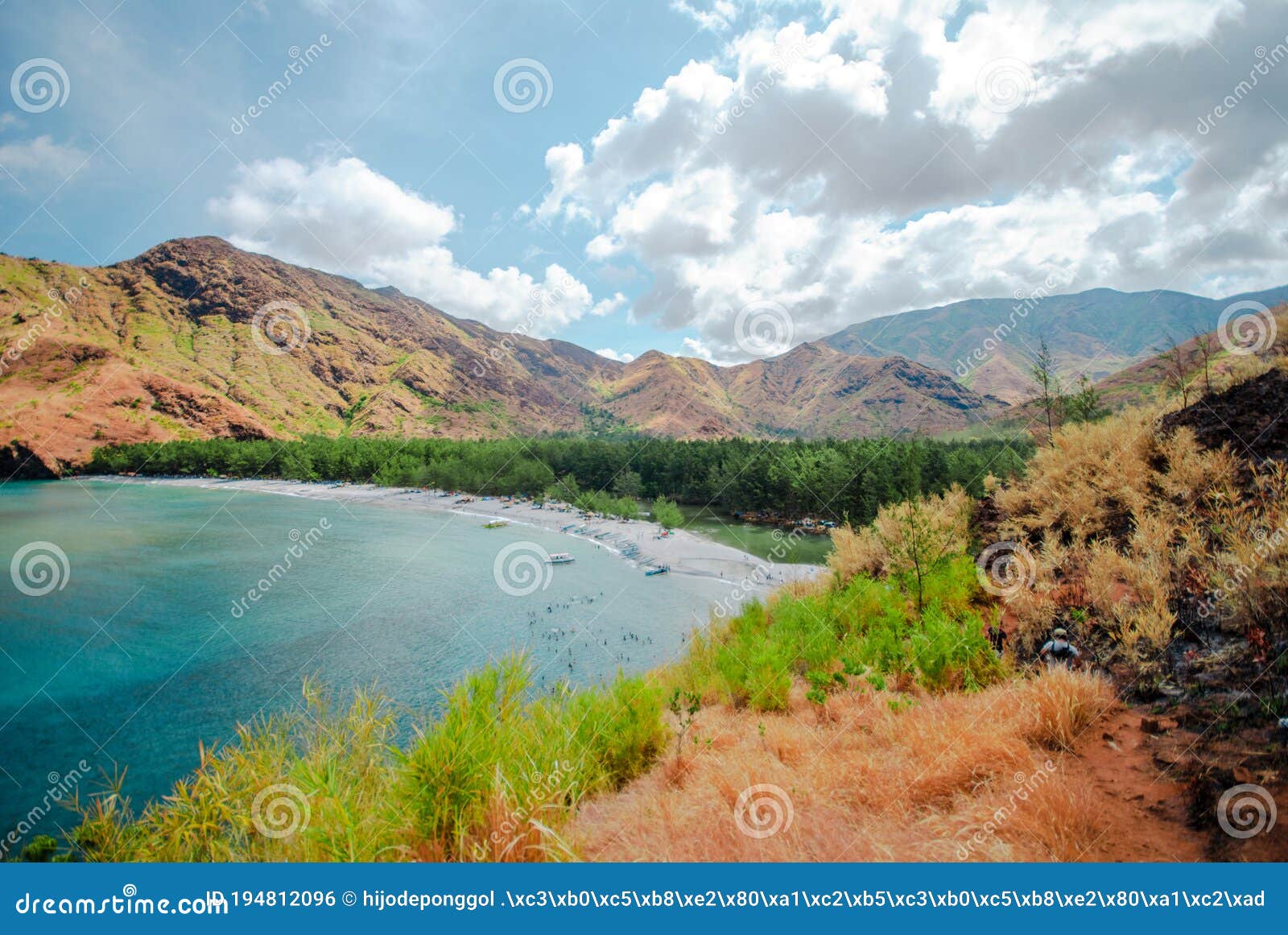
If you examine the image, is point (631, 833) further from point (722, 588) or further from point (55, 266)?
point (55, 266)

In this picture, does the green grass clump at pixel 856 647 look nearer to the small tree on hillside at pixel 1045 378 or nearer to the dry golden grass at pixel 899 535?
the dry golden grass at pixel 899 535

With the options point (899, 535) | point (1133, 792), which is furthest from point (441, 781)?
point (899, 535)

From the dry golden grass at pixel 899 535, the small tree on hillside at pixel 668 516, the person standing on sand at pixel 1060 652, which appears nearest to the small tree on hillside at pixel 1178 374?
the dry golden grass at pixel 899 535

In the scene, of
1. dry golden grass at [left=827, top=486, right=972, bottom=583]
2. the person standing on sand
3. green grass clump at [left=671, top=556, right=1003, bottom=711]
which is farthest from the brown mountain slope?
the person standing on sand

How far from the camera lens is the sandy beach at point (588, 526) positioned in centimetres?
3812

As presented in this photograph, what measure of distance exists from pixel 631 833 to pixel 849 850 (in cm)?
145

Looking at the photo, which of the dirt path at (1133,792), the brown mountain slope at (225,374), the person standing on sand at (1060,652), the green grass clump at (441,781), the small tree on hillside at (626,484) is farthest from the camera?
the brown mountain slope at (225,374)

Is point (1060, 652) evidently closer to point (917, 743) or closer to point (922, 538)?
point (917, 743)

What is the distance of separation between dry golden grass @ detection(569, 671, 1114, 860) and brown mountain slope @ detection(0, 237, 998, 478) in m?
82.0

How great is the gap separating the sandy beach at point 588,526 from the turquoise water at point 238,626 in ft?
8.34

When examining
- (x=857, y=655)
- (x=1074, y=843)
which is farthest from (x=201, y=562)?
(x=1074, y=843)

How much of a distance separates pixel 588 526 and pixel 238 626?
33.5m

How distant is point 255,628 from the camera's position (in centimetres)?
2814

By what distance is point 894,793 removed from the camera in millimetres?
3691
